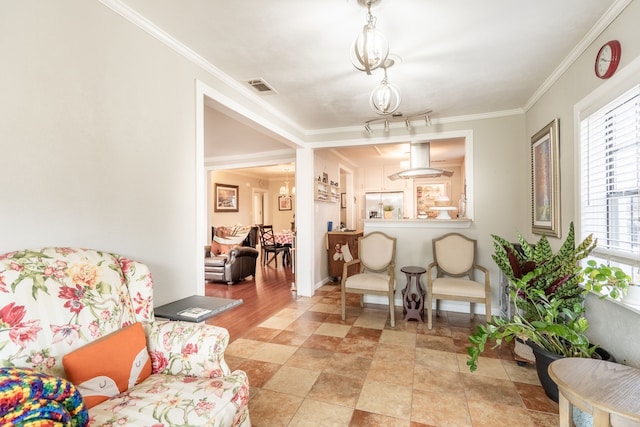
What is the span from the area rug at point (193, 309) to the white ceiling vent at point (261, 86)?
187 centimetres

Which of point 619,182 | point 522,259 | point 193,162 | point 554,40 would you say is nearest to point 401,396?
point 522,259

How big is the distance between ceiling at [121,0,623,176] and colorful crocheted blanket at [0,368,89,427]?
1848 mm

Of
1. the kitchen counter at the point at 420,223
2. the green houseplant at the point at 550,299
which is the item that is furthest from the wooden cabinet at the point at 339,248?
the green houseplant at the point at 550,299

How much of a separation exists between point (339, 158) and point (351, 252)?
76.1 inches

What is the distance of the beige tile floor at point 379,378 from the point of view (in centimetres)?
175

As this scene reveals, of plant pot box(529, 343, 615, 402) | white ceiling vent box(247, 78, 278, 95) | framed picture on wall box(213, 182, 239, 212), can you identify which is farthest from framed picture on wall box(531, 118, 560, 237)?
framed picture on wall box(213, 182, 239, 212)

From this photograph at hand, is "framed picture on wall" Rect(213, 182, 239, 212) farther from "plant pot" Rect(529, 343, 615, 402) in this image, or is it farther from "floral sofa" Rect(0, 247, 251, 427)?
"plant pot" Rect(529, 343, 615, 402)

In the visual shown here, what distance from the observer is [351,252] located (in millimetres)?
5066

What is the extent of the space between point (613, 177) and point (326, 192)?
3.68 metres

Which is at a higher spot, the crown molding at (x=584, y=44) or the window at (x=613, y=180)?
the crown molding at (x=584, y=44)

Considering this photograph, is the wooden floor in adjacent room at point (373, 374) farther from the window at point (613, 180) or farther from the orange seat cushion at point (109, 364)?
the window at point (613, 180)

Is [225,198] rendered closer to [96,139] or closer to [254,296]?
[254,296]

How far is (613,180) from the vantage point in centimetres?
185

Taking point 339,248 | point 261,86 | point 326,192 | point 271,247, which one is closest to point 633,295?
point 261,86
